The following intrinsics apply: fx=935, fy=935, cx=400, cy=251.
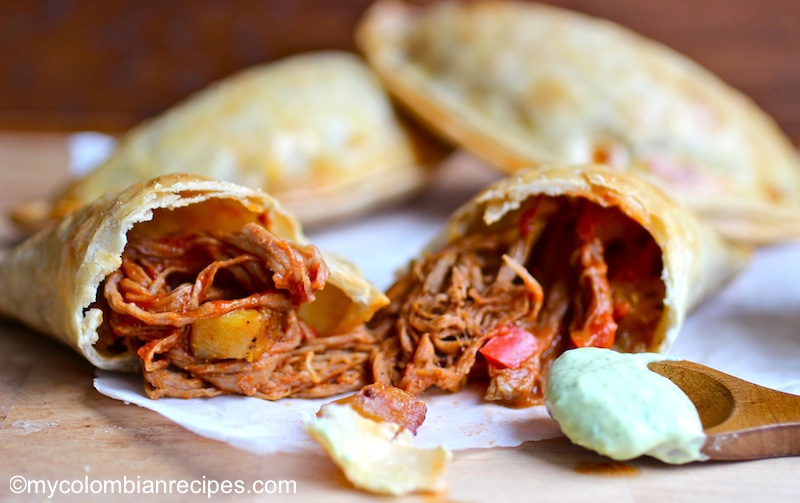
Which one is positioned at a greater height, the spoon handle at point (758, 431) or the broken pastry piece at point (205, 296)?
the spoon handle at point (758, 431)

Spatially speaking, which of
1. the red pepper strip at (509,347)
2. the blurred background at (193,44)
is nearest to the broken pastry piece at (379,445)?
the red pepper strip at (509,347)

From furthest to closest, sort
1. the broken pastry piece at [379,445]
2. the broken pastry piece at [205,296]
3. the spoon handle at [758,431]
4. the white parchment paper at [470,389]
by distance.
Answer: the broken pastry piece at [205,296]
the white parchment paper at [470,389]
the spoon handle at [758,431]
the broken pastry piece at [379,445]

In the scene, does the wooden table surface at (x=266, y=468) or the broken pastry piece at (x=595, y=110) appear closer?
the wooden table surface at (x=266, y=468)

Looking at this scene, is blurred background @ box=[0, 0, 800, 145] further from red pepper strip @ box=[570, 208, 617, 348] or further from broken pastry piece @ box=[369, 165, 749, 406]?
red pepper strip @ box=[570, 208, 617, 348]

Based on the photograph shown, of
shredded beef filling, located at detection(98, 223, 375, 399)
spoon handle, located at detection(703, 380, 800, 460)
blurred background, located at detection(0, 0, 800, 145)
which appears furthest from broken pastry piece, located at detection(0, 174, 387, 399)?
blurred background, located at detection(0, 0, 800, 145)

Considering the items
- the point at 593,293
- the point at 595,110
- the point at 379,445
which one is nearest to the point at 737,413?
the point at 593,293

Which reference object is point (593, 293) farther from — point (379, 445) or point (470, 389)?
point (379, 445)

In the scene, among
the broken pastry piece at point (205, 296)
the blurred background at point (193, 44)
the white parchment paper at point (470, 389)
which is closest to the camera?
the white parchment paper at point (470, 389)

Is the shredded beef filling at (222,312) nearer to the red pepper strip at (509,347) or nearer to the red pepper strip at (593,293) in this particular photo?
the red pepper strip at (509,347)
